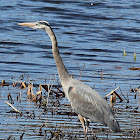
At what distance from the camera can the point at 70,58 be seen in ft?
48.0

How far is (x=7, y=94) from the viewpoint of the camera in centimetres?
981

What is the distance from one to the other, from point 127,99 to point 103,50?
21.5ft

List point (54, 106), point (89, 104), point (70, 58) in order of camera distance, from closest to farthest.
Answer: point (89, 104), point (54, 106), point (70, 58)

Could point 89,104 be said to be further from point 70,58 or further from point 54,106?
point 70,58

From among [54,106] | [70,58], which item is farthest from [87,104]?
[70,58]

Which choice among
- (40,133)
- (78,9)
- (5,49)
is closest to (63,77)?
(40,133)

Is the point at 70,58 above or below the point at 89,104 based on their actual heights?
below

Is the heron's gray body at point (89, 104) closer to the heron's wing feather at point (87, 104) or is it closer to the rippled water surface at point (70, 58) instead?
the heron's wing feather at point (87, 104)

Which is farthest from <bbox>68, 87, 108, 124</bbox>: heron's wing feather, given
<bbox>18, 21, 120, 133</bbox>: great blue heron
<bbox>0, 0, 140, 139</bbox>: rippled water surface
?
<bbox>0, 0, 140, 139</bbox>: rippled water surface

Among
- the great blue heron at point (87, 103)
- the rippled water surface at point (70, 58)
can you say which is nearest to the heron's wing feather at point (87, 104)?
the great blue heron at point (87, 103)

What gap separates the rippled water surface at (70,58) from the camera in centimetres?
790

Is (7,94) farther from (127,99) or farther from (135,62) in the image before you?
(135,62)

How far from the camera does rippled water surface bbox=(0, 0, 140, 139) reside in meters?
7.90

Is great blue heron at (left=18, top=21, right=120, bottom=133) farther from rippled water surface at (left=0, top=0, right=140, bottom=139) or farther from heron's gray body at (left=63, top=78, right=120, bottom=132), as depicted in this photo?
rippled water surface at (left=0, top=0, right=140, bottom=139)
